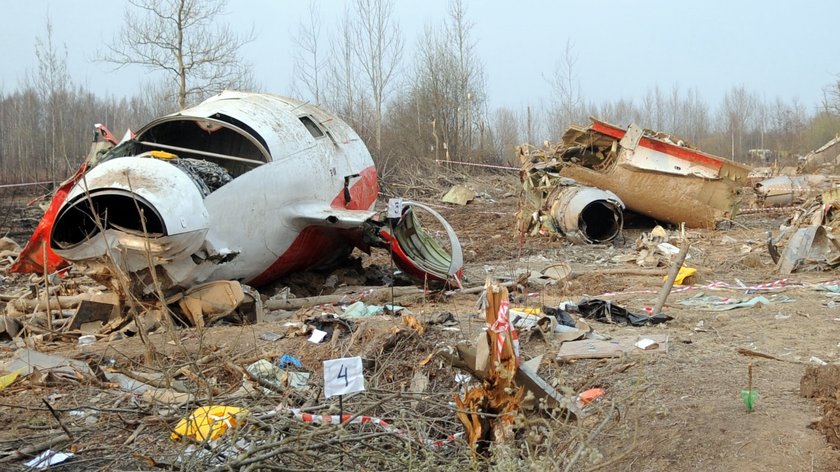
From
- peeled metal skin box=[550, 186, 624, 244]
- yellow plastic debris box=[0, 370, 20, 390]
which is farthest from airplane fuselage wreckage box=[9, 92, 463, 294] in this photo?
peeled metal skin box=[550, 186, 624, 244]

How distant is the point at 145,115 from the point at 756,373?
1894 inches

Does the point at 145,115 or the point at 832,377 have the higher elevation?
the point at 145,115

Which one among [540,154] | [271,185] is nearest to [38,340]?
[271,185]

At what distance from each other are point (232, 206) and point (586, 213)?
10.3 metres

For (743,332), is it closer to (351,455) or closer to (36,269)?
(351,455)

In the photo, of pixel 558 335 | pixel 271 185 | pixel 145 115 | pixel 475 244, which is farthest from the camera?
pixel 145 115

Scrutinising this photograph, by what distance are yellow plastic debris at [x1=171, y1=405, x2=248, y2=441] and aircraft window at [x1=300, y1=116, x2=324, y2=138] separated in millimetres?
6207

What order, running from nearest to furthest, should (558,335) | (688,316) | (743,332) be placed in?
1. (558,335)
2. (743,332)
3. (688,316)

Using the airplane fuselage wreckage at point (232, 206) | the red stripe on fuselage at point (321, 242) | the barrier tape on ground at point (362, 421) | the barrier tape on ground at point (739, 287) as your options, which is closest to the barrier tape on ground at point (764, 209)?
the barrier tape on ground at point (739, 287)

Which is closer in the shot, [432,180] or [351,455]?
[351,455]

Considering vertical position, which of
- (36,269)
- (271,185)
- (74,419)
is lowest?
(74,419)

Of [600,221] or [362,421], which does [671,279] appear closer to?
[362,421]

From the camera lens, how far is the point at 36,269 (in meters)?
9.28

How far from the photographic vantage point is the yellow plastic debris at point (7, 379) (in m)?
5.59
